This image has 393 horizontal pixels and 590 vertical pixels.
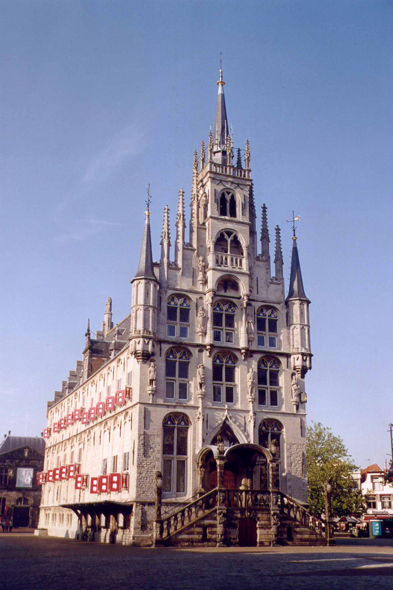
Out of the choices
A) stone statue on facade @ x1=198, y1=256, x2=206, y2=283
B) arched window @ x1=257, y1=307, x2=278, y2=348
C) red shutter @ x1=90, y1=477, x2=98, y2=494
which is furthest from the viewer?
arched window @ x1=257, y1=307, x2=278, y2=348

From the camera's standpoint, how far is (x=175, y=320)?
4312cm

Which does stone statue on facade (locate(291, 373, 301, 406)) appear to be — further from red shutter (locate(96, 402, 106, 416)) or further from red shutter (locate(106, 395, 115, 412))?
red shutter (locate(96, 402, 106, 416))

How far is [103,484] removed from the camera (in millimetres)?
43219

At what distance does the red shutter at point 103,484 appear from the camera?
42750 millimetres

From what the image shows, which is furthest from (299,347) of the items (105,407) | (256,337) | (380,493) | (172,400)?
(380,493)

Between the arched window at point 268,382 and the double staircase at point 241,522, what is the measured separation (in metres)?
6.98

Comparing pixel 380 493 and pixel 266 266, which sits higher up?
pixel 266 266

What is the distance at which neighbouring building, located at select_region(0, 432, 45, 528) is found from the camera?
90.5m

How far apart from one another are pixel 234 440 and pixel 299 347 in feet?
25.7

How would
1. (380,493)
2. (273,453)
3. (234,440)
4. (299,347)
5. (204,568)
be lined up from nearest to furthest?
(204,568), (273,453), (234,440), (299,347), (380,493)

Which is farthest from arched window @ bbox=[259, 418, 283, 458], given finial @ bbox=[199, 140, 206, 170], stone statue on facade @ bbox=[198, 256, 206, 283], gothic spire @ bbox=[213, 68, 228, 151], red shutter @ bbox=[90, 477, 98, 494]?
gothic spire @ bbox=[213, 68, 228, 151]

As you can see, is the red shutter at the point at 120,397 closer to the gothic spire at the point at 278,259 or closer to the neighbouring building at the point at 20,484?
the gothic spire at the point at 278,259

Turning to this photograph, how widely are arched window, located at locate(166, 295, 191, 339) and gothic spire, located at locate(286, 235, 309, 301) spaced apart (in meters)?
7.71

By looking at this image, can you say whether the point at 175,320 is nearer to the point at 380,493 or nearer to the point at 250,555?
the point at 250,555
